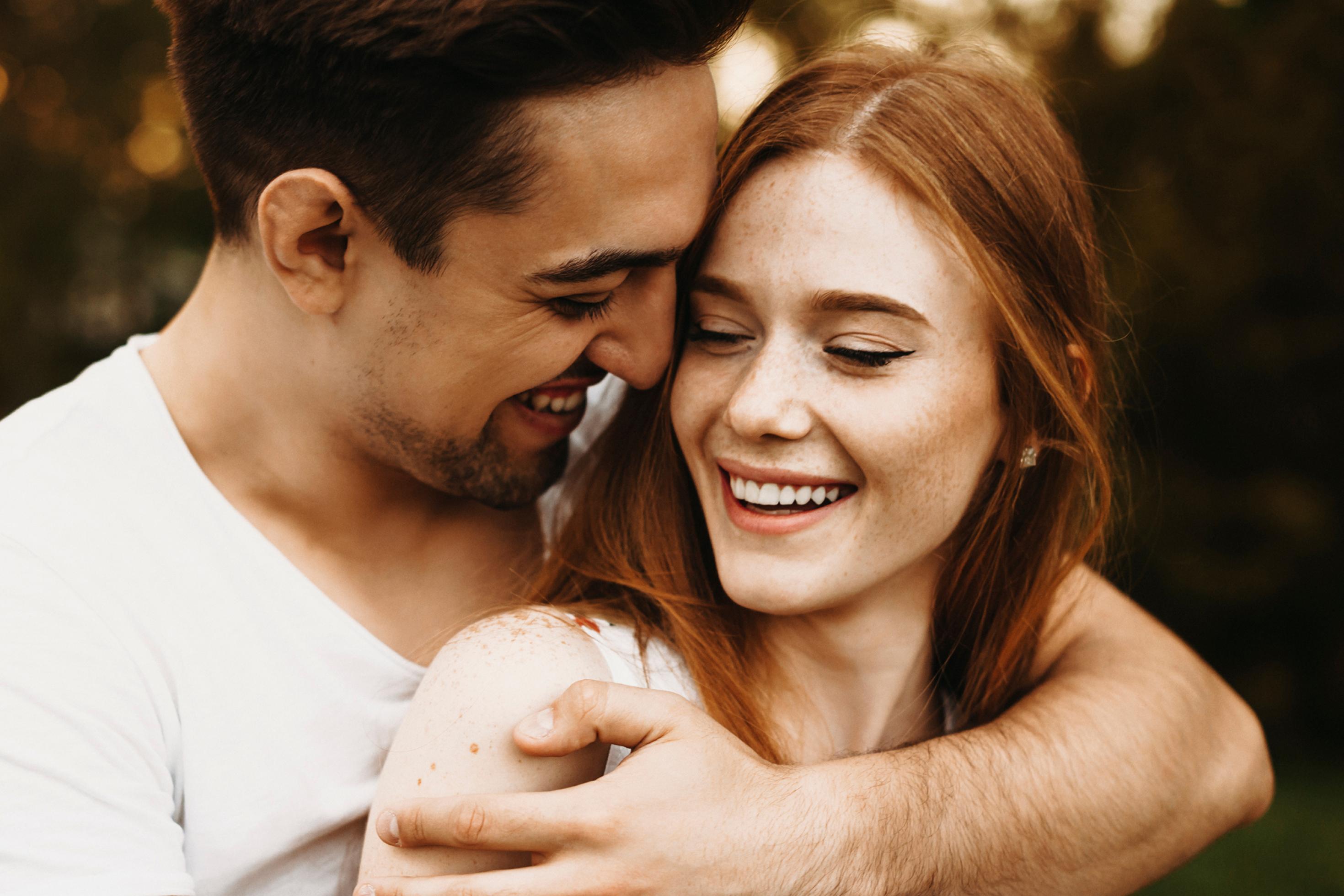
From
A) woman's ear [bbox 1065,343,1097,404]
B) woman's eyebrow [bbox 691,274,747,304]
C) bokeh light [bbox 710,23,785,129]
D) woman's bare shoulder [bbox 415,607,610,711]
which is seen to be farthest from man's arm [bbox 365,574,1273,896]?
bokeh light [bbox 710,23,785,129]

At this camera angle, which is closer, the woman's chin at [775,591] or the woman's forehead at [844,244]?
the woman's forehead at [844,244]

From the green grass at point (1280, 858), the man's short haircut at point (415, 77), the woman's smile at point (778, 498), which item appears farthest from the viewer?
the green grass at point (1280, 858)

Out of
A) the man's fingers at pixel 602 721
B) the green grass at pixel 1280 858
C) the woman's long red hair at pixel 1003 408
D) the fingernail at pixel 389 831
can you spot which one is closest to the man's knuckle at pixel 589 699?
the man's fingers at pixel 602 721

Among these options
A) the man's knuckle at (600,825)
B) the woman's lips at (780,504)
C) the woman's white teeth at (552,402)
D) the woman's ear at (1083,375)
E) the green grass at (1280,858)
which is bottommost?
the green grass at (1280,858)

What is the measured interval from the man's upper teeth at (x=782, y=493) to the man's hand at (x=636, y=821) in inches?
18.2

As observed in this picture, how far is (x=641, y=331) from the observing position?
88.8 inches

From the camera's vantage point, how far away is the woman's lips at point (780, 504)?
6.89 ft

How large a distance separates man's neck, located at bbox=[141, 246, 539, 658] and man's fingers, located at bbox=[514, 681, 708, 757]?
0.78m

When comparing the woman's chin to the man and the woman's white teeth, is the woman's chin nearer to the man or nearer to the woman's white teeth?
the man

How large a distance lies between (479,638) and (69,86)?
23.4 feet

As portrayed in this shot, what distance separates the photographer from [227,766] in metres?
2.08

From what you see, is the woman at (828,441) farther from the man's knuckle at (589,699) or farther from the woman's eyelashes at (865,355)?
the man's knuckle at (589,699)

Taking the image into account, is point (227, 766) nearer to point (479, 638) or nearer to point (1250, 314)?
point (479, 638)

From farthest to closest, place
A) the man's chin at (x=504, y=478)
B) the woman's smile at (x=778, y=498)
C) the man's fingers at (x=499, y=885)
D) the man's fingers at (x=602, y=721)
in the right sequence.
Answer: the man's chin at (x=504, y=478)
the woman's smile at (x=778, y=498)
the man's fingers at (x=602, y=721)
the man's fingers at (x=499, y=885)
